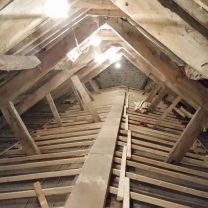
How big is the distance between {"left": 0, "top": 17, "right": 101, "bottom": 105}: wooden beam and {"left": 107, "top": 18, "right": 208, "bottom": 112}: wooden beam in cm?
40

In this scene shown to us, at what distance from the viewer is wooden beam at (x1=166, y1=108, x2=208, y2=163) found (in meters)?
4.09

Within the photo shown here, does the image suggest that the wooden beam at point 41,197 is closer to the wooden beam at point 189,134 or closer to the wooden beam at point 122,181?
the wooden beam at point 122,181

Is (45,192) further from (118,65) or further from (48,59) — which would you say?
(118,65)

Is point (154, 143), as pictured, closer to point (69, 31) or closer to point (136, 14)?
point (69, 31)

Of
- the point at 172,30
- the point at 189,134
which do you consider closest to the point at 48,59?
the point at 189,134

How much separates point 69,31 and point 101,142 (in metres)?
1.78

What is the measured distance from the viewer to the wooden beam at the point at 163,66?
4098mm

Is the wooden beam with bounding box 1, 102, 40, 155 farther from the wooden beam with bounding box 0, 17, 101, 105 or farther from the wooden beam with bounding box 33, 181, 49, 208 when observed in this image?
the wooden beam with bounding box 33, 181, 49, 208

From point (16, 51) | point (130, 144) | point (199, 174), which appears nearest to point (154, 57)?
point (130, 144)

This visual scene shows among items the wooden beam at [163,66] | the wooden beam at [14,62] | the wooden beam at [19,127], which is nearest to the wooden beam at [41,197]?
the wooden beam at [14,62]

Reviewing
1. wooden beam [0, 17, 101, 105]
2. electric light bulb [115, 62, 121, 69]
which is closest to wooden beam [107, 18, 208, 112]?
wooden beam [0, 17, 101, 105]

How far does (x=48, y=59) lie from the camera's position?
4742mm

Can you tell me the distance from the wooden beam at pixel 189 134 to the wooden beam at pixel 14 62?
2.18m

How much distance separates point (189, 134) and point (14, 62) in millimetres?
2459
